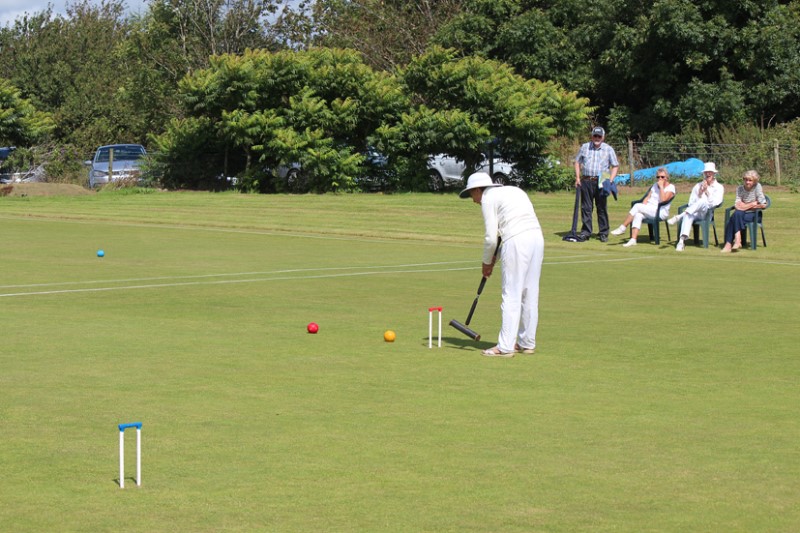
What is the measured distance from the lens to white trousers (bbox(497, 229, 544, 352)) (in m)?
10.5

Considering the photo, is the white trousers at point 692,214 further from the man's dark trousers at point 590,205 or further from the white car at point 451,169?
Result: the white car at point 451,169

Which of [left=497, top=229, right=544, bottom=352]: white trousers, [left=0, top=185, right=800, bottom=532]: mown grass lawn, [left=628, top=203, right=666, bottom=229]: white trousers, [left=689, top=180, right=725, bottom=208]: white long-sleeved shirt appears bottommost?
[left=0, top=185, right=800, bottom=532]: mown grass lawn

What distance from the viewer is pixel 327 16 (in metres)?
63.4

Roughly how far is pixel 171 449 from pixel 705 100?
39.1 metres

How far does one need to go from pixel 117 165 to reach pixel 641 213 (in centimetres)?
2612

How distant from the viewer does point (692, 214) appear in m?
21.7

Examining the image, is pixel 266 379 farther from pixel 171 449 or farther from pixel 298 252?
pixel 298 252

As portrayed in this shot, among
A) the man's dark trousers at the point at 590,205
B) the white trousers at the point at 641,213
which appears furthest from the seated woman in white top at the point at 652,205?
the man's dark trousers at the point at 590,205

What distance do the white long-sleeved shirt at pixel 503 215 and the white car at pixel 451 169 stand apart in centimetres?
2726

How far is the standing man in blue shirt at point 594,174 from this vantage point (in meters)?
Result: 23.2

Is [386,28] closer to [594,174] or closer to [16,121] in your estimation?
[16,121]

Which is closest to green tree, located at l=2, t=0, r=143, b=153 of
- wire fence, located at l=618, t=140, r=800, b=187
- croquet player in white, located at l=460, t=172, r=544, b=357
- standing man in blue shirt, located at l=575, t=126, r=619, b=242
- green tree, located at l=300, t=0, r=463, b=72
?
green tree, located at l=300, t=0, r=463, b=72

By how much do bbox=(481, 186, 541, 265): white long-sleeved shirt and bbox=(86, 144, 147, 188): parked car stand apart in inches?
1265

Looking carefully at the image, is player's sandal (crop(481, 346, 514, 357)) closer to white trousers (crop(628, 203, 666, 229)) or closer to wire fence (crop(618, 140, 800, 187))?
white trousers (crop(628, 203, 666, 229))
